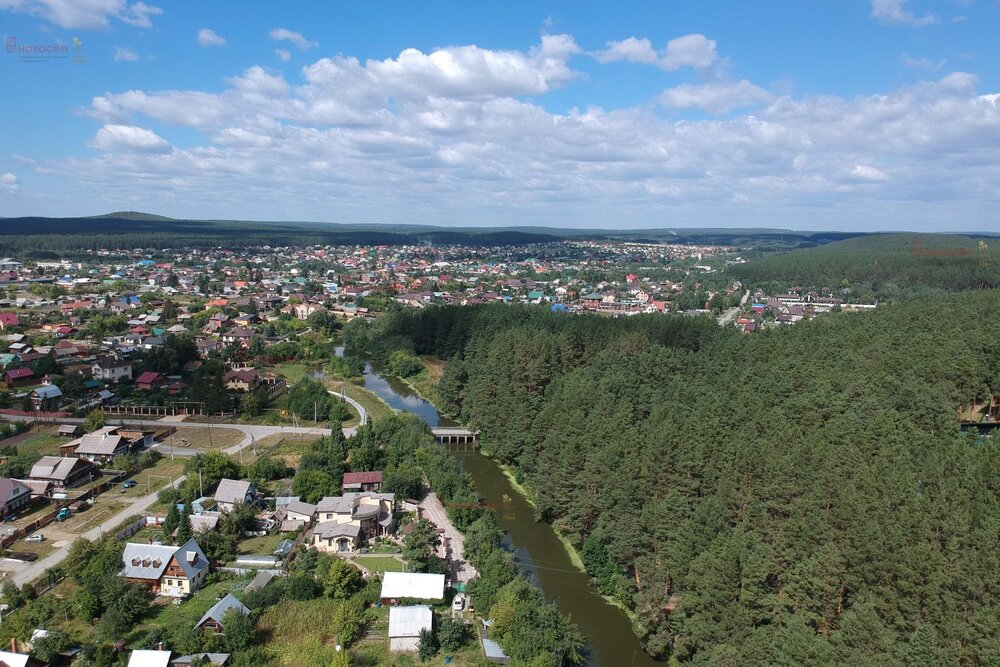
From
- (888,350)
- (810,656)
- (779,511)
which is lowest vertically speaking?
(810,656)

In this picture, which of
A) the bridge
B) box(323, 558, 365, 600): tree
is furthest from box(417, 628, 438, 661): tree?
the bridge

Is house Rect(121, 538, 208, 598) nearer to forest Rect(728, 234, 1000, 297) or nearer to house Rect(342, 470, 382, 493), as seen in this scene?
house Rect(342, 470, 382, 493)

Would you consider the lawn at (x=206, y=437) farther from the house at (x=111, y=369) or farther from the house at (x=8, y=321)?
the house at (x=8, y=321)

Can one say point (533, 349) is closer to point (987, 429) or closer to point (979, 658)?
point (987, 429)

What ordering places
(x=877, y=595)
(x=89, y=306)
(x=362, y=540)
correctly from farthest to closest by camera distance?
(x=89, y=306)
(x=362, y=540)
(x=877, y=595)

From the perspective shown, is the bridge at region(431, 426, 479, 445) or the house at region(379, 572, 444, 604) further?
the bridge at region(431, 426, 479, 445)

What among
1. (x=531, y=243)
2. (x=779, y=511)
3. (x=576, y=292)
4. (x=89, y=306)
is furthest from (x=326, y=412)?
(x=531, y=243)
